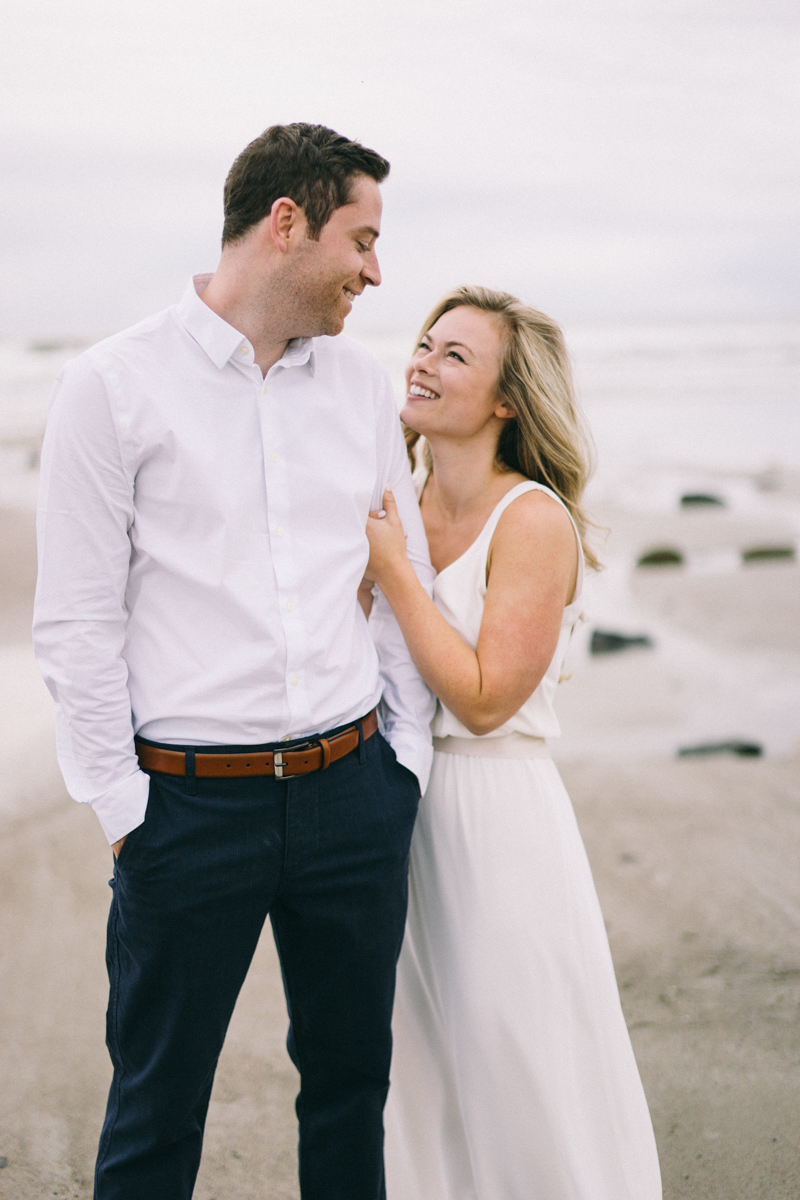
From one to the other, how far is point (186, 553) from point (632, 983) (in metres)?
2.64

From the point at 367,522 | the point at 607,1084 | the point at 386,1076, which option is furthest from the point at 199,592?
the point at 607,1084

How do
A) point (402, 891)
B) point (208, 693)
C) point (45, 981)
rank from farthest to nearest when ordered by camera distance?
1. point (45, 981)
2. point (402, 891)
3. point (208, 693)

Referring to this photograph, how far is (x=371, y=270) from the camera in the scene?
238 cm

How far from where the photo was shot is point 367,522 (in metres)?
2.62

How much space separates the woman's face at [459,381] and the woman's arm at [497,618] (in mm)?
360

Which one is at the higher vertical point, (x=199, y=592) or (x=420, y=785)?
(x=199, y=592)

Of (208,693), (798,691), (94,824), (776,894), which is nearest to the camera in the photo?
(208,693)

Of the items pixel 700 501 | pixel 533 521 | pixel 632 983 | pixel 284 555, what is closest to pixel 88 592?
pixel 284 555

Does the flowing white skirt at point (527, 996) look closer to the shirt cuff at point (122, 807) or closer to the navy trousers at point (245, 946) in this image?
the navy trousers at point (245, 946)

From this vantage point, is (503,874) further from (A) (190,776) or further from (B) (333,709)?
(A) (190,776)

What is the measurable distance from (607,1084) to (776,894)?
2.04 m

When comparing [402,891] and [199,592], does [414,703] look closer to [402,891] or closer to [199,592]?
[402,891]

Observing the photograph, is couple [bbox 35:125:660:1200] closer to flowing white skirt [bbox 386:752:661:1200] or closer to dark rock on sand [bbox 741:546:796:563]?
flowing white skirt [bbox 386:752:661:1200]

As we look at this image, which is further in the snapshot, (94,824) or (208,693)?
(94,824)
